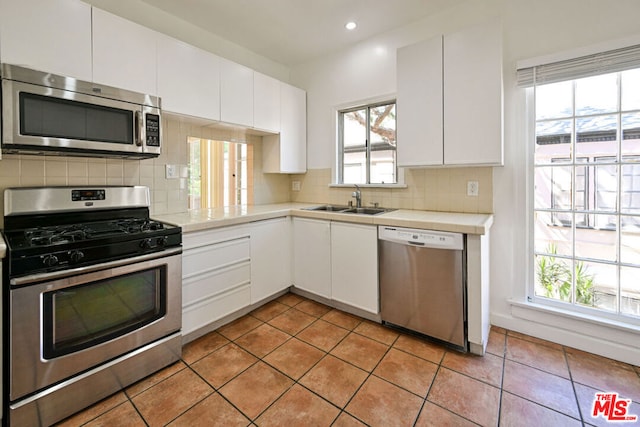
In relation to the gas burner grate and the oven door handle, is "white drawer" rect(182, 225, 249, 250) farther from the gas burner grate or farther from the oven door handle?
the gas burner grate

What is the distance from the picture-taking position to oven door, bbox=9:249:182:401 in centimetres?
130

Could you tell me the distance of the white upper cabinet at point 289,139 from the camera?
3.15m

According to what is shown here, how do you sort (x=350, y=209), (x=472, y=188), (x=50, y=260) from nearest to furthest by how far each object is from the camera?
1. (x=50, y=260)
2. (x=472, y=188)
3. (x=350, y=209)

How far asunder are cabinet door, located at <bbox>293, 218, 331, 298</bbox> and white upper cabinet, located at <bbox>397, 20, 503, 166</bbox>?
938mm

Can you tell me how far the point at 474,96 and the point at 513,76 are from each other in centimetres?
41

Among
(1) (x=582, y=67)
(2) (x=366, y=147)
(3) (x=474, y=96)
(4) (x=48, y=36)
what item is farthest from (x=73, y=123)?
(1) (x=582, y=67)

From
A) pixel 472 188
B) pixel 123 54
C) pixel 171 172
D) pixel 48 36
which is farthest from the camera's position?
pixel 171 172

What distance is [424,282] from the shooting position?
2.03 m

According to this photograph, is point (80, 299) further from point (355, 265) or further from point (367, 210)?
point (367, 210)

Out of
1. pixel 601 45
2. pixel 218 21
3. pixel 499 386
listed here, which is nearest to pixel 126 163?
pixel 218 21

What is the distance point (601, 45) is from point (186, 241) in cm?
298

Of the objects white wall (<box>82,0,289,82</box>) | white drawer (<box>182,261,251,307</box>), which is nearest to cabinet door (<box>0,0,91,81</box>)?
white wall (<box>82,0,289,82</box>)

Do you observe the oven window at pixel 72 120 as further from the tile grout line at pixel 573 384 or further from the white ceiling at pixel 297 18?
the tile grout line at pixel 573 384

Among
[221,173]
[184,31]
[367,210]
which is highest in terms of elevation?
[184,31]
